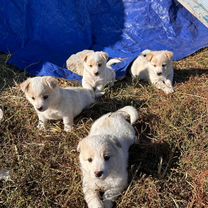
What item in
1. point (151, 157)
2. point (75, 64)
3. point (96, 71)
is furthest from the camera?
point (75, 64)

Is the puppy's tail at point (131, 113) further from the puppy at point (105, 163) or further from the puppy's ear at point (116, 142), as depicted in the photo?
the puppy's ear at point (116, 142)

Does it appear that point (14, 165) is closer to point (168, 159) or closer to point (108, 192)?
point (108, 192)

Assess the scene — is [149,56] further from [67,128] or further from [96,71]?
[67,128]

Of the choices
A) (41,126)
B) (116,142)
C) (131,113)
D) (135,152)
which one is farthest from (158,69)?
(116,142)

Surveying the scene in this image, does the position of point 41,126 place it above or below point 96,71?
below

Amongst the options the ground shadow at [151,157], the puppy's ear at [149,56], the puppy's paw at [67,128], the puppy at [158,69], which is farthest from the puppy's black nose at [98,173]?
the puppy's ear at [149,56]

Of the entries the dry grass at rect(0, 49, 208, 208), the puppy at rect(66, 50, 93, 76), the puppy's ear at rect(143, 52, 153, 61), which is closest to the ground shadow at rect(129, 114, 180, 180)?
the dry grass at rect(0, 49, 208, 208)

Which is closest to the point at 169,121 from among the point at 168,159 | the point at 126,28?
the point at 168,159
